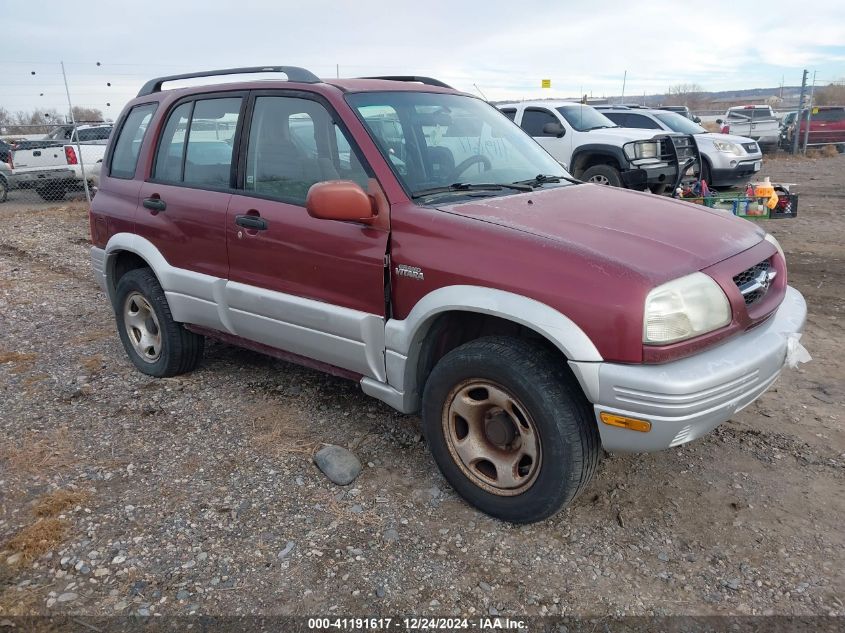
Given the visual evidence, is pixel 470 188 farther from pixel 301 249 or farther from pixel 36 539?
pixel 36 539

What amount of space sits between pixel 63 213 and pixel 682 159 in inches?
447

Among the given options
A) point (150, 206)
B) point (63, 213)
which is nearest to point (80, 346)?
point (150, 206)

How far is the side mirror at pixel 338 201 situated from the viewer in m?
2.98

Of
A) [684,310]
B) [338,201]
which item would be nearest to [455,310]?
[338,201]

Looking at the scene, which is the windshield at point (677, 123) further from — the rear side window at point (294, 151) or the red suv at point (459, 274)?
the rear side window at point (294, 151)

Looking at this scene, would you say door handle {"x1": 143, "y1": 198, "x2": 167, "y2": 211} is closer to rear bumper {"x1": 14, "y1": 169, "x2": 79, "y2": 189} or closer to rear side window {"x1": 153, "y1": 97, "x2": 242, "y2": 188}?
rear side window {"x1": 153, "y1": 97, "x2": 242, "y2": 188}

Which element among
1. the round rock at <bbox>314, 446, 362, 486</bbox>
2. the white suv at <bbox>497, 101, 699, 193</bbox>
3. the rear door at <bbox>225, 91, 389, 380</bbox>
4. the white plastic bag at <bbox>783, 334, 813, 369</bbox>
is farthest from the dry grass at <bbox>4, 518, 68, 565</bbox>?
the white suv at <bbox>497, 101, 699, 193</bbox>

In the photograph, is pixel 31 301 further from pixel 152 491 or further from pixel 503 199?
pixel 503 199

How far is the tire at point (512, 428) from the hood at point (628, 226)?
49cm

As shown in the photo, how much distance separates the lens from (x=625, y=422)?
255 cm

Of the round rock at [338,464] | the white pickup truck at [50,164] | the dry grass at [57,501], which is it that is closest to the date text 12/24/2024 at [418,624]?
the round rock at [338,464]

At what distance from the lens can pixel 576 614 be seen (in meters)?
2.51

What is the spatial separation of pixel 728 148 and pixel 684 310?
11638mm

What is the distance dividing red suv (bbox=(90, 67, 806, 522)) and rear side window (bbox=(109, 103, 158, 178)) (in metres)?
0.11
